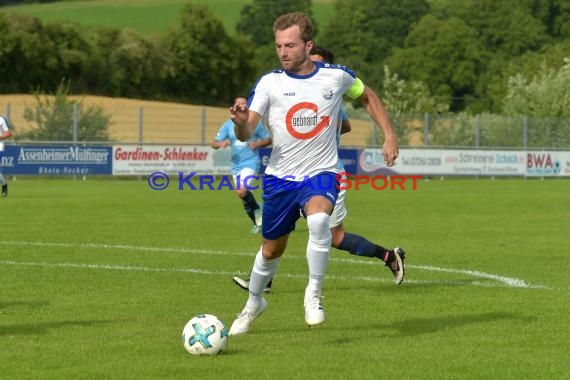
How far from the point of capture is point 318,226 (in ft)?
26.8

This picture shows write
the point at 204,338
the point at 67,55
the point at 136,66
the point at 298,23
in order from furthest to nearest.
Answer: the point at 136,66, the point at 67,55, the point at 298,23, the point at 204,338

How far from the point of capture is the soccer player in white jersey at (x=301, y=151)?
8.20 metres

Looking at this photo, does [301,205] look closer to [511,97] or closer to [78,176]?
[78,176]

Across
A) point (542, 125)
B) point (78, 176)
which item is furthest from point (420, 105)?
point (78, 176)

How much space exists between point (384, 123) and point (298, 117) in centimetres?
68

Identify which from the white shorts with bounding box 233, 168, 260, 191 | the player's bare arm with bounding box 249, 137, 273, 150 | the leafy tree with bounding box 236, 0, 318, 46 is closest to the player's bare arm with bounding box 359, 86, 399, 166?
the player's bare arm with bounding box 249, 137, 273, 150

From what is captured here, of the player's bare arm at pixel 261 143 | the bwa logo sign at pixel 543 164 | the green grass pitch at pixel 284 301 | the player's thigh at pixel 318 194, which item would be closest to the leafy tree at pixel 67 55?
the bwa logo sign at pixel 543 164

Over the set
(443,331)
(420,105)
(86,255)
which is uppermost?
(443,331)

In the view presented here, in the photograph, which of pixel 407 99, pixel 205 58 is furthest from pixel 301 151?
pixel 205 58

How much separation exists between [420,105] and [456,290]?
7324 centimetres

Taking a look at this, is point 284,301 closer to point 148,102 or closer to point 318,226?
point 318,226

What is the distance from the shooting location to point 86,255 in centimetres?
1422

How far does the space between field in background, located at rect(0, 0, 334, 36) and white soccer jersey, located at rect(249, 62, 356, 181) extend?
9995cm

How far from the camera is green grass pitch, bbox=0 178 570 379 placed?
23.2ft
